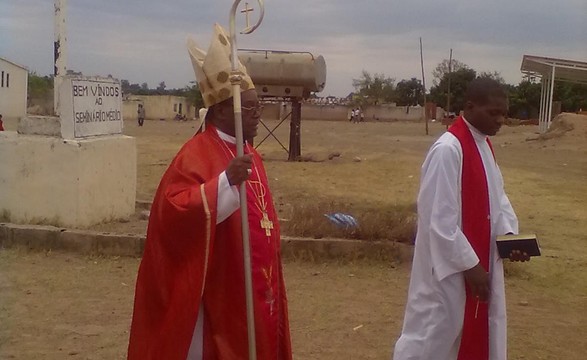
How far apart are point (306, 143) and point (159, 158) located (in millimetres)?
9162

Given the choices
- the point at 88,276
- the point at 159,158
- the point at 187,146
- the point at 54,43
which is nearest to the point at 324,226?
the point at 88,276

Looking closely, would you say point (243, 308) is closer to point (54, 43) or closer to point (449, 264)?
point (449, 264)

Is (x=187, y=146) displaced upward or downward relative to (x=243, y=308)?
upward

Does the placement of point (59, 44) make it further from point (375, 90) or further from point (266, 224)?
point (375, 90)

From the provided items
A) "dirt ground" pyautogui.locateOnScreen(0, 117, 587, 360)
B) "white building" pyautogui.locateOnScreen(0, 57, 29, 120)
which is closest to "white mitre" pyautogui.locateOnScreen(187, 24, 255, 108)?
"dirt ground" pyautogui.locateOnScreen(0, 117, 587, 360)

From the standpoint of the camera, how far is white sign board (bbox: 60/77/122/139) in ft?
28.5

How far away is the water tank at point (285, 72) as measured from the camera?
18125mm

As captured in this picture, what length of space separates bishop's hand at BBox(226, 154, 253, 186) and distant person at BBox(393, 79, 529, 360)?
124 centimetres

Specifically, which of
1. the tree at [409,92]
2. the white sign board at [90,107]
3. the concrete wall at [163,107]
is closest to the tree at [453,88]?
the tree at [409,92]

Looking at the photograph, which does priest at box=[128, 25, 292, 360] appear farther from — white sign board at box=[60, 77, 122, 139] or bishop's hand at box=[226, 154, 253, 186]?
white sign board at box=[60, 77, 122, 139]

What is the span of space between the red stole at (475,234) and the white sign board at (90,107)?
5912 mm

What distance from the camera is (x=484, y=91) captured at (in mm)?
3859

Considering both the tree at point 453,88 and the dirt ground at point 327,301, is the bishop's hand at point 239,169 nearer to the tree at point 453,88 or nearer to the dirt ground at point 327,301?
the dirt ground at point 327,301

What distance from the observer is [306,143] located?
27.9m
